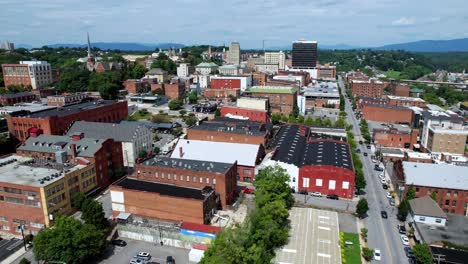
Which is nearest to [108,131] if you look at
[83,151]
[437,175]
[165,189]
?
[83,151]

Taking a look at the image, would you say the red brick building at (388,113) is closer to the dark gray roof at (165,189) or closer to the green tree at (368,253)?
the green tree at (368,253)

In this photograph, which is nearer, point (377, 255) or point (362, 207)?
point (377, 255)

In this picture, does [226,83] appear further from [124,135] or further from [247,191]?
[247,191]

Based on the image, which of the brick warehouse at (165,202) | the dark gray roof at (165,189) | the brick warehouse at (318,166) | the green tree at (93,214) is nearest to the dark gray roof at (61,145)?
the dark gray roof at (165,189)

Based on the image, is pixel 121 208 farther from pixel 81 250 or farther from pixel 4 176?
pixel 4 176

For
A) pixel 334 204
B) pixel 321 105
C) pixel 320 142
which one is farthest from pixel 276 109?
pixel 334 204

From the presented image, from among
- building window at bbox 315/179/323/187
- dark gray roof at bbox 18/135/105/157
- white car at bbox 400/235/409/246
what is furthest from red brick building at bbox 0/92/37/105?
white car at bbox 400/235/409/246
